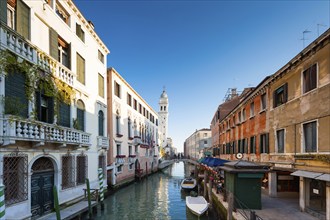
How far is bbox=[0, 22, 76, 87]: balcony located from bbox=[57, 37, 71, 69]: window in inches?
34.6

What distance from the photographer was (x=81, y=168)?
13414mm

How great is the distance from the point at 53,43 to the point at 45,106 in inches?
128

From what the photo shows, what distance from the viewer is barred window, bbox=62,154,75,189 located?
38.1ft

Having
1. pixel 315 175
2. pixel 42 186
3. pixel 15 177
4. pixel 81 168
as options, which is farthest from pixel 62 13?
pixel 315 175

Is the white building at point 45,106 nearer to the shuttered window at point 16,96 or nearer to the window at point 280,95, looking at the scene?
the shuttered window at point 16,96

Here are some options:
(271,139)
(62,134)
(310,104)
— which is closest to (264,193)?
(271,139)

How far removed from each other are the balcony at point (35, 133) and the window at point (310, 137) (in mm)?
10862

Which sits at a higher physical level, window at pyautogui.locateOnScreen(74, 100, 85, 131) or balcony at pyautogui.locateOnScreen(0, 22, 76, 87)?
balcony at pyautogui.locateOnScreen(0, 22, 76, 87)

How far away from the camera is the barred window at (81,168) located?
1310 cm

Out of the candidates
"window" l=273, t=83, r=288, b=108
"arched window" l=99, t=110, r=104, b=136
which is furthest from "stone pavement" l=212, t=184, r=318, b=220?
"arched window" l=99, t=110, r=104, b=136

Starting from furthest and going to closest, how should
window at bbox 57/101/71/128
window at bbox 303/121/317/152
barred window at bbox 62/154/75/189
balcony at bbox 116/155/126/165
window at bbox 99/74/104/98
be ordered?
balcony at bbox 116/155/126/165, window at bbox 99/74/104/98, barred window at bbox 62/154/75/189, window at bbox 57/101/71/128, window at bbox 303/121/317/152

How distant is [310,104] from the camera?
28.7 ft

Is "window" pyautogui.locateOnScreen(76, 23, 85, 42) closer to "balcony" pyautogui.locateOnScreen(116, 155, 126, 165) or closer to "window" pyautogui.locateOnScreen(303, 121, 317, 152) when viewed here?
"balcony" pyautogui.locateOnScreen(116, 155, 126, 165)

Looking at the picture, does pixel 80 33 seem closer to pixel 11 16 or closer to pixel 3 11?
pixel 11 16
